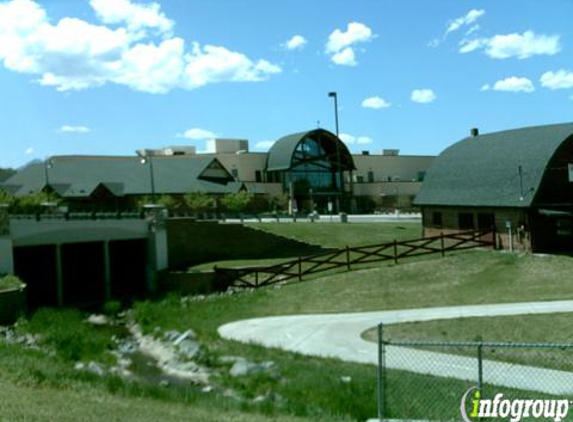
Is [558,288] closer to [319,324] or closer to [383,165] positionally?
[319,324]

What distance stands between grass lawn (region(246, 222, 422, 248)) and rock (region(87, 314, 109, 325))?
18718mm

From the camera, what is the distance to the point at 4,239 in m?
33.5

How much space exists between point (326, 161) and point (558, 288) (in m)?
67.0

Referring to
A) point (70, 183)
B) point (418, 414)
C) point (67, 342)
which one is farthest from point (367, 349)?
point (70, 183)

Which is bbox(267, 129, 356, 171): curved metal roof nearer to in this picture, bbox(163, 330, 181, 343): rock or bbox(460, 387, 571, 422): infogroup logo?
bbox(163, 330, 181, 343): rock

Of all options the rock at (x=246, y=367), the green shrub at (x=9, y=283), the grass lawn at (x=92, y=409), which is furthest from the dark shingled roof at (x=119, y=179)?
the grass lawn at (x=92, y=409)

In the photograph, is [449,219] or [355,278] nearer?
[355,278]

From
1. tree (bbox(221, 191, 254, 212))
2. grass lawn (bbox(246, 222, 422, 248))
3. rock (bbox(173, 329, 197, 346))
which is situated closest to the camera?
rock (bbox(173, 329, 197, 346))

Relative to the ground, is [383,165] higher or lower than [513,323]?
higher

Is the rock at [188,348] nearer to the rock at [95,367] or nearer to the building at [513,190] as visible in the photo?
the rock at [95,367]

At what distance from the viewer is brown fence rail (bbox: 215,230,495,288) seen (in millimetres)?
35000

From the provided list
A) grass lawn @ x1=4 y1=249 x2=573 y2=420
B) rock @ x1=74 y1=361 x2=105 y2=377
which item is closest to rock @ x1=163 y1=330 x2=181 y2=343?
grass lawn @ x1=4 y1=249 x2=573 y2=420

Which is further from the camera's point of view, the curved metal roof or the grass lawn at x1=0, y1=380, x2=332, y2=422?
the curved metal roof

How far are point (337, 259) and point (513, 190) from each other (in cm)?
1082
